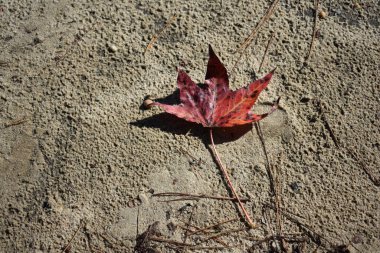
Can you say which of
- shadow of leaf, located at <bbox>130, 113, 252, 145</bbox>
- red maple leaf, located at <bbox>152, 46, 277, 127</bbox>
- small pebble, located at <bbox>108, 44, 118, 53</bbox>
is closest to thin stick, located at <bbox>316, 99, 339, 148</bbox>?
red maple leaf, located at <bbox>152, 46, 277, 127</bbox>

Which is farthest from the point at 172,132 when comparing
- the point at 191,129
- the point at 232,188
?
the point at 232,188

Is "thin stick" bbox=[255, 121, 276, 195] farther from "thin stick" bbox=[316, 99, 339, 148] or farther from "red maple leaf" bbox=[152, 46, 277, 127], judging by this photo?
"thin stick" bbox=[316, 99, 339, 148]

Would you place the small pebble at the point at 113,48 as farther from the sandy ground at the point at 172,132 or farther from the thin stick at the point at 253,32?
the thin stick at the point at 253,32

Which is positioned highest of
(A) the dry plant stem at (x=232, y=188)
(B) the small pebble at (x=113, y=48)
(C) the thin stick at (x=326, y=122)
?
(C) the thin stick at (x=326, y=122)

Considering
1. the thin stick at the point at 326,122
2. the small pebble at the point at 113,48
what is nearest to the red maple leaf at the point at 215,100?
the thin stick at the point at 326,122

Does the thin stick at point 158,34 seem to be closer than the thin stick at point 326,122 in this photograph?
No

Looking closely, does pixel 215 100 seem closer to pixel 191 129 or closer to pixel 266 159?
pixel 191 129

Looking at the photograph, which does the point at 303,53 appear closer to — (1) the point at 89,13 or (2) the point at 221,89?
(2) the point at 221,89
